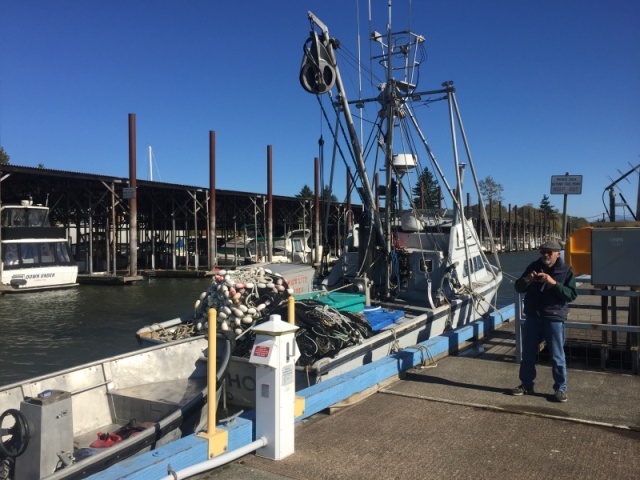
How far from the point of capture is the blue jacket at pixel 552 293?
590 centimetres

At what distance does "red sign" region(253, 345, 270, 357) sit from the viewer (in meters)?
4.39

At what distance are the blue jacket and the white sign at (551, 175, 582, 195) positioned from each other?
7.71 feet

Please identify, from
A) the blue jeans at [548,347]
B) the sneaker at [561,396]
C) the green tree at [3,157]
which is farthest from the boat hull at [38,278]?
the green tree at [3,157]

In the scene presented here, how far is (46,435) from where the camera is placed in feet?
14.4

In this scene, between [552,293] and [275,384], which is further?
[552,293]

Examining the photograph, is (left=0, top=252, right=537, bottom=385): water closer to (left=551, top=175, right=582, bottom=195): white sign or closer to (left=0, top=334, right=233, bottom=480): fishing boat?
(left=551, top=175, right=582, bottom=195): white sign

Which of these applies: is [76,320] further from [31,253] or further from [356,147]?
[356,147]

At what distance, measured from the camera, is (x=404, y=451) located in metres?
4.72

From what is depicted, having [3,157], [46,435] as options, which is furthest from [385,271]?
[3,157]

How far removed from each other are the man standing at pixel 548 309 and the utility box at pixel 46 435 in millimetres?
4601

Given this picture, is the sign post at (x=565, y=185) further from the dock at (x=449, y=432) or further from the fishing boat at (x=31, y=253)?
the fishing boat at (x=31, y=253)

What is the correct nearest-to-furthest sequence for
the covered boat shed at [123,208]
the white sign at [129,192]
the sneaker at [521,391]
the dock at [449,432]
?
the dock at [449,432] < the sneaker at [521,391] < the white sign at [129,192] < the covered boat shed at [123,208]

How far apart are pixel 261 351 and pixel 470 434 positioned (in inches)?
84.9

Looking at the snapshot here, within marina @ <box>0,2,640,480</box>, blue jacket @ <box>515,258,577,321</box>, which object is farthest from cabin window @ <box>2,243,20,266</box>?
blue jacket @ <box>515,258,577,321</box>
